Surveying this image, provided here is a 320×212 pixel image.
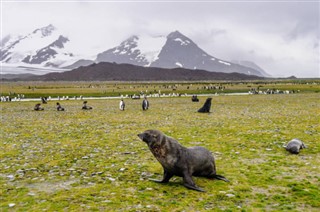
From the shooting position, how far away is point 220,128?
68.4 feet

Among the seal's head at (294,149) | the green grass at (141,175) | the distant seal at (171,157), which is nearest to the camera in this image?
the green grass at (141,175)

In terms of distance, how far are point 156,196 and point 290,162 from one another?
6079mm

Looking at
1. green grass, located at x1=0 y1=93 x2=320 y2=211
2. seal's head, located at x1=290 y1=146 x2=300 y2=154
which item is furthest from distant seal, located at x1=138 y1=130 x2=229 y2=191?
seal's head, located at x1=290 y1=146 x2=300 y2=154

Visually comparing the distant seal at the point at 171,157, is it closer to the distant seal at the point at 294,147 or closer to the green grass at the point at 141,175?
the green grass at the point at 141,175

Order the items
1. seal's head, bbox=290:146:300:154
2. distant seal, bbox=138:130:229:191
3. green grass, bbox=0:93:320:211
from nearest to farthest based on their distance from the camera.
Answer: green grass, bbox=0:93:320:211
distant seal, bbox=138:130:229:191
seal's head, bbox=290:146:300:154

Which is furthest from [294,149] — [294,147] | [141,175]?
[141,175]

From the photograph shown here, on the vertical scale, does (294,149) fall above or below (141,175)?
above

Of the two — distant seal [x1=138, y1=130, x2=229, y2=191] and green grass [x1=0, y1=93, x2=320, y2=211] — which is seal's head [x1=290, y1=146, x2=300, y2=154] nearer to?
green grass [x1=0, y1=93, x2=320, y2=211]

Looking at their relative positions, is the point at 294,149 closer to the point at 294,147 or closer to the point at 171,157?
the point at 294,147

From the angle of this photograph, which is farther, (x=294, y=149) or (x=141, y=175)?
(x=294, y=149)

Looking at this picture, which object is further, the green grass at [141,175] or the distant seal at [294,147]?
the distant seal at [294,147]

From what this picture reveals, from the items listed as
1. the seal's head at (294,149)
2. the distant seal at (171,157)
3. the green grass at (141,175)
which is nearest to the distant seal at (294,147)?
the seal's head at (294,149)

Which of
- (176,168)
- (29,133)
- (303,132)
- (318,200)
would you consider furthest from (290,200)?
(29,133)

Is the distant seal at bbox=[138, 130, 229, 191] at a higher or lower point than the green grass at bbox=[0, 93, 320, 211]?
higher
